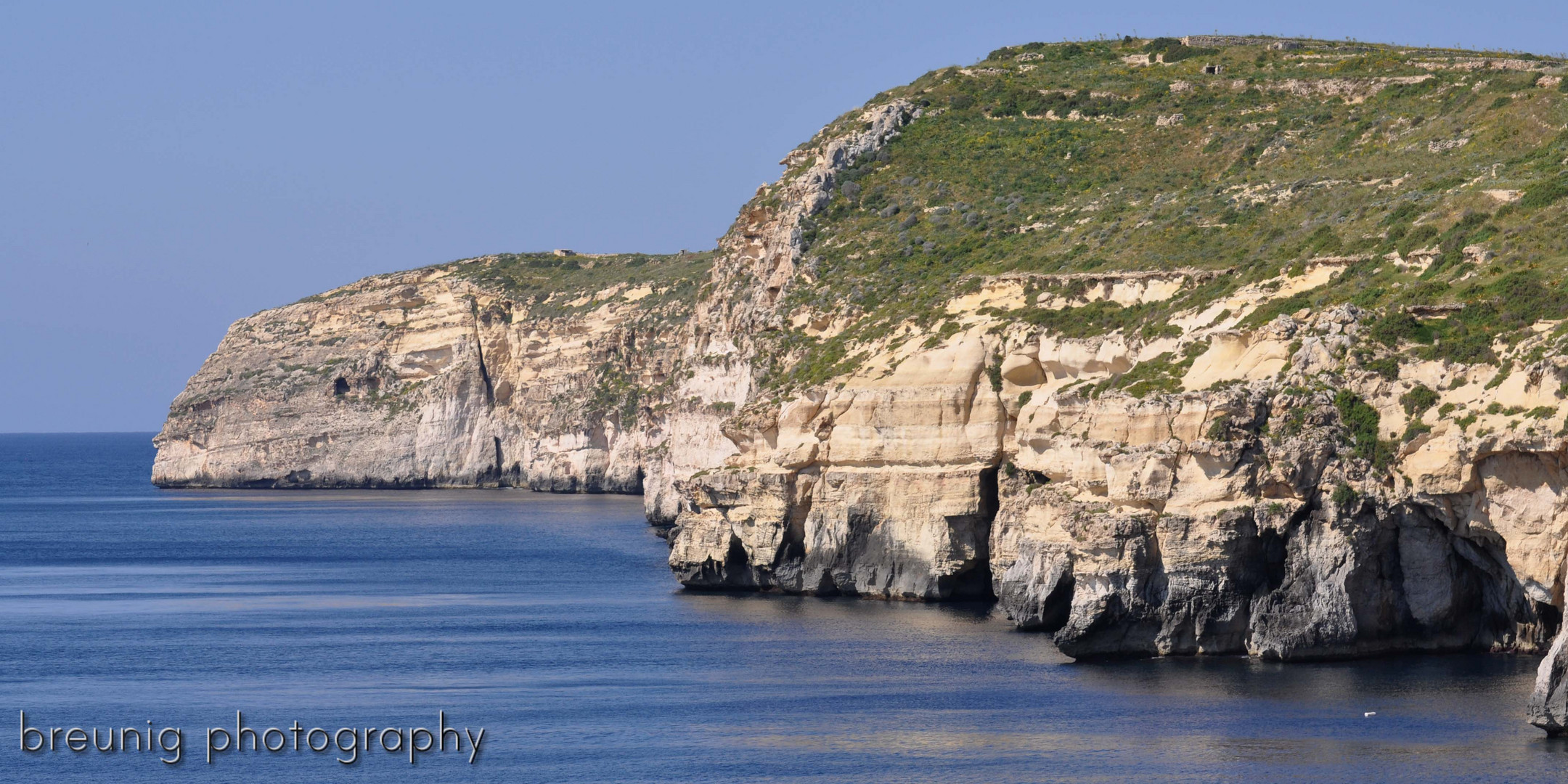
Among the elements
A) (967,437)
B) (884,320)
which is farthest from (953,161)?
(967,437)

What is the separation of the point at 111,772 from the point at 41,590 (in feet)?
124

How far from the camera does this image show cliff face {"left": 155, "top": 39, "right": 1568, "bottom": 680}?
44.7 m

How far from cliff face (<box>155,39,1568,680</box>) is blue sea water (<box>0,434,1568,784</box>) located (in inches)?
78.6

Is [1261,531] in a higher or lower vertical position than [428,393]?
lower

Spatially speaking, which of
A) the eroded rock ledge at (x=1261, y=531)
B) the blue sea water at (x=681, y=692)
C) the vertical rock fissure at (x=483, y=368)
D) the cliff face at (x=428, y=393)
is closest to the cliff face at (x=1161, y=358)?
the eroded rock ledge at (x=1261, y=531)

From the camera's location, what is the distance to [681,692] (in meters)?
44.5

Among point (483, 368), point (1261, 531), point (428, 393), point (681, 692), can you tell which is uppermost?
point (483, 368)

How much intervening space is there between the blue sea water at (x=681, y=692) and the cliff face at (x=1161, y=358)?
2.00 m

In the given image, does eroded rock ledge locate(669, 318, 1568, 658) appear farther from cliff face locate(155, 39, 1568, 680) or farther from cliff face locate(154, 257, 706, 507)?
cliff face locate(154, 257, 706, 507)

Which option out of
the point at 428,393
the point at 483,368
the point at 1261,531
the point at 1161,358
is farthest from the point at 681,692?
the point at 483,368

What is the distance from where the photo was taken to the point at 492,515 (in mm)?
117500

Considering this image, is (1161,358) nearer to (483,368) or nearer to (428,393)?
(483,368)

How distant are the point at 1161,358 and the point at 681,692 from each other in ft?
60.9

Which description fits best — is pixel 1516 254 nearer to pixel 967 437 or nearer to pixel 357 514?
pixel 967 437
